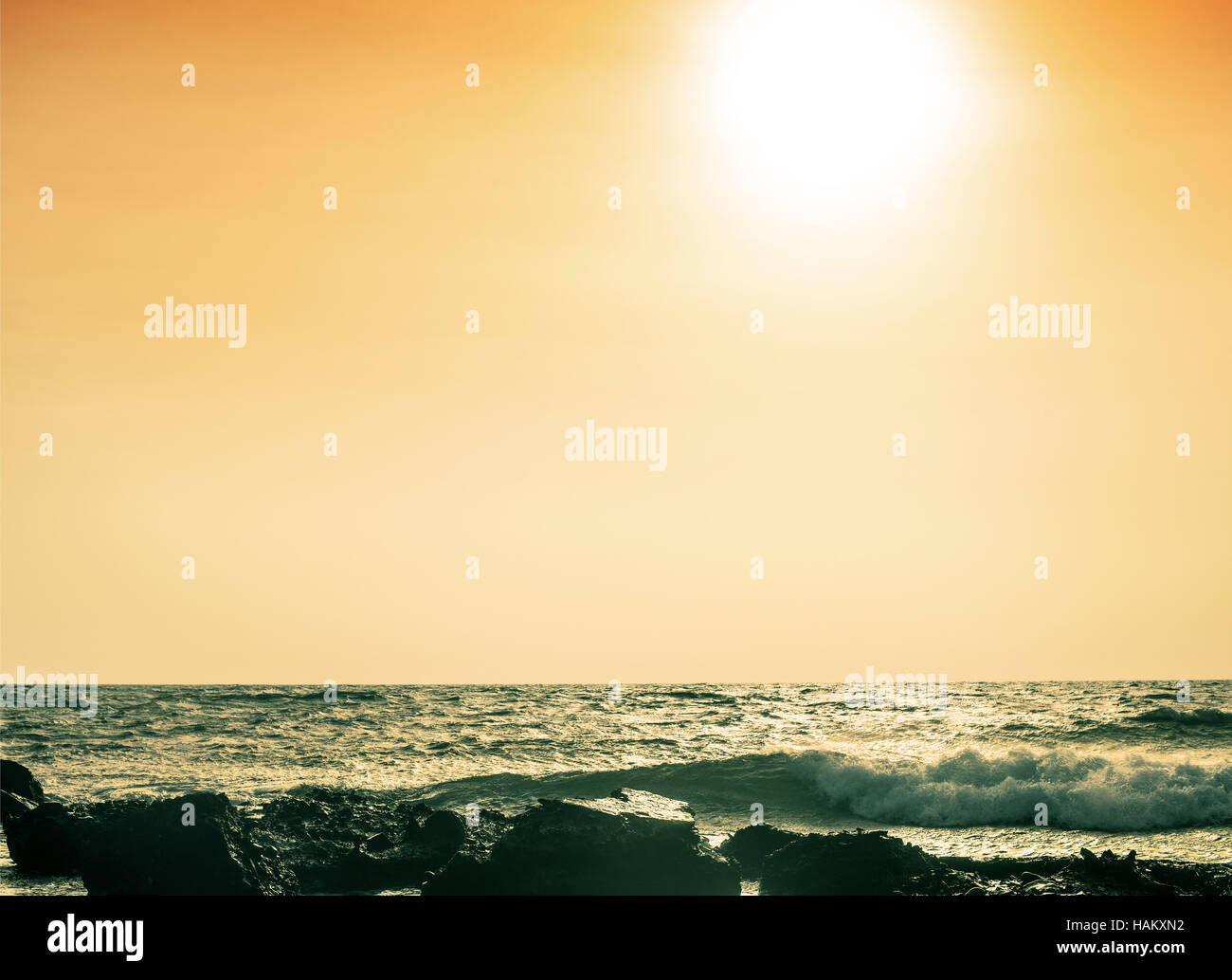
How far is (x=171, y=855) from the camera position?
37.4 ft

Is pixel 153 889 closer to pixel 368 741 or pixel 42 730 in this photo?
pixel 368 741

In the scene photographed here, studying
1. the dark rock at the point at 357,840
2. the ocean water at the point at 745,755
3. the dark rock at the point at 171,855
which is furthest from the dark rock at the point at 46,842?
the dark rock at the point at 357,840

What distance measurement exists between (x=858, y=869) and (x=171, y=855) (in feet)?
24.9

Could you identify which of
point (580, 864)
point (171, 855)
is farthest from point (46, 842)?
point (580, 864)

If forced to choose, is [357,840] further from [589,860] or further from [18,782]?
[18,782]

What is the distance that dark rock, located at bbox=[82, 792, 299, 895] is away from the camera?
11.3 metres

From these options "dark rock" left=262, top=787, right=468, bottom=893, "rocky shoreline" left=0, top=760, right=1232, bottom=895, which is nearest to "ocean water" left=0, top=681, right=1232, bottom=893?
"rocky shoreline" left=0, top=760, right=1232, bottom=895

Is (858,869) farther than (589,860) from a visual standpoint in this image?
No

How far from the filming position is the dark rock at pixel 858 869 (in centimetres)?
1096

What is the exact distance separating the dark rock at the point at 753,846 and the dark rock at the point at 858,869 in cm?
73

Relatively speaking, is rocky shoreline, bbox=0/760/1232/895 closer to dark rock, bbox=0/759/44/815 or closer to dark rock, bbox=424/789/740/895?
dark rock, bbox=424/789/740/895

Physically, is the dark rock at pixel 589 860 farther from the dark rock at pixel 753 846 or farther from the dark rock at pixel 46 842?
the dark rock at pixel 46 842

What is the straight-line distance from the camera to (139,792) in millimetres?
23203
